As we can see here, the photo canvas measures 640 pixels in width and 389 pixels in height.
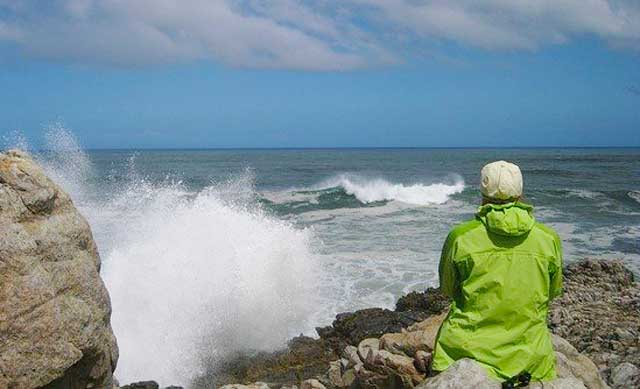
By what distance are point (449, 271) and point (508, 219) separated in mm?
431

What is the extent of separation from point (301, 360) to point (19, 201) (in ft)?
17.1

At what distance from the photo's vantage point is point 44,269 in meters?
4.36

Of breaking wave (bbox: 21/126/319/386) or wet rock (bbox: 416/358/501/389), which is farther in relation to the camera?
breaking wave (bbox: 21/126/319/386)

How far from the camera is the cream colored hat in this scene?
3555 millimetres

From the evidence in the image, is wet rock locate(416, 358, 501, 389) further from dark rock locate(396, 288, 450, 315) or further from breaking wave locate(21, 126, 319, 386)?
dark rock locate(396, 288, 450, 315)

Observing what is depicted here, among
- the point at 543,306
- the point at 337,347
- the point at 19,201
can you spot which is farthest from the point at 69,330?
the point at 337,347

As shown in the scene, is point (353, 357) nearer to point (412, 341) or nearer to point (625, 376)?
point (412, 341)

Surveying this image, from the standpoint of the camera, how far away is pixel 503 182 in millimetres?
3562

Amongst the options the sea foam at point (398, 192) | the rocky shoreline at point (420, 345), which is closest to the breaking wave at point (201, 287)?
the rocky shoreline at point (420, 345)

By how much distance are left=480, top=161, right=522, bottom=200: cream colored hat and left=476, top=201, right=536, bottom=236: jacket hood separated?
0.21 feet

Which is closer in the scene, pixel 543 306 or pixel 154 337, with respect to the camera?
pixel 543 306

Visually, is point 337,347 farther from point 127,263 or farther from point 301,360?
point 127,263

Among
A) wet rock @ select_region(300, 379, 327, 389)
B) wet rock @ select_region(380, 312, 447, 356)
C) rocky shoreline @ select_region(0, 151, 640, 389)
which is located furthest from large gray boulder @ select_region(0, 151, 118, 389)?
wet rock @ select_region(380, 312, 447, 356)

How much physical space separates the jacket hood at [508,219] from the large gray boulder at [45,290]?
2.78m
